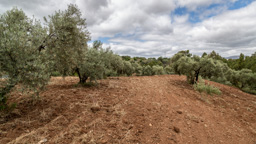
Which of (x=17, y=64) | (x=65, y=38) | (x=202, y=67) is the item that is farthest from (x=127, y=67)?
(x=17, y=64)

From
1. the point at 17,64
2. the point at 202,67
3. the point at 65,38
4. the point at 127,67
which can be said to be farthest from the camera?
the point at 127,67

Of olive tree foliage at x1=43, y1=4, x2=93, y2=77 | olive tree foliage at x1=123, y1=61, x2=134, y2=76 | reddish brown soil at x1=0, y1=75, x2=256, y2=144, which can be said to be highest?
olive tree foliage at x1=43, y1=4, x2=93, y2=77

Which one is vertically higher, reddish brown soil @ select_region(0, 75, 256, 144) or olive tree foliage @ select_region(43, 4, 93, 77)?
olive tree foliage @ select_region(43, 4, 93, 77)

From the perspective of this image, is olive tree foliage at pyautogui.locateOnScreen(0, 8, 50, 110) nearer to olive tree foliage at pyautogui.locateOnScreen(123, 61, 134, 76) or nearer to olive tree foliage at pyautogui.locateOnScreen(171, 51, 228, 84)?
olive tree foliage at pyautogui.locateOnScreen(171, 51, 228, 84)

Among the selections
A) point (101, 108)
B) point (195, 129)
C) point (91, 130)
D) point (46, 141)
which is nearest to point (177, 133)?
point (195, 129)

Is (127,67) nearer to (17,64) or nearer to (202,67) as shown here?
(202,67)

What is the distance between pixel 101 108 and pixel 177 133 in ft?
11.5

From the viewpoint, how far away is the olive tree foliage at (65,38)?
20.1 feet

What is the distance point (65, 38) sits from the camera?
6492 millimetres

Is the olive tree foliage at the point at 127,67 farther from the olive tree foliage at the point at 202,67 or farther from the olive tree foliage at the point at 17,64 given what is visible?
the olive tree foliage at the point at 17,64

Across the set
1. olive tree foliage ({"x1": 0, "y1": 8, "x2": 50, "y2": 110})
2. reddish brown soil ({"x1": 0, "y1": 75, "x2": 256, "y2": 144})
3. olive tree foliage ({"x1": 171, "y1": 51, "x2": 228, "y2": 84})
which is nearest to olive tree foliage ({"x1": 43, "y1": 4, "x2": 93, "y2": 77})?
olive tree foliage ({"x1": 0, "y1": 8, "x2": 50, "y2": 110})

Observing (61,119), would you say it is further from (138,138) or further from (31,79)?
(138,138)

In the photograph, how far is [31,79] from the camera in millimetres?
4348

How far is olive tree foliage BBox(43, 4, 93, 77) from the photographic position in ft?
20.1
